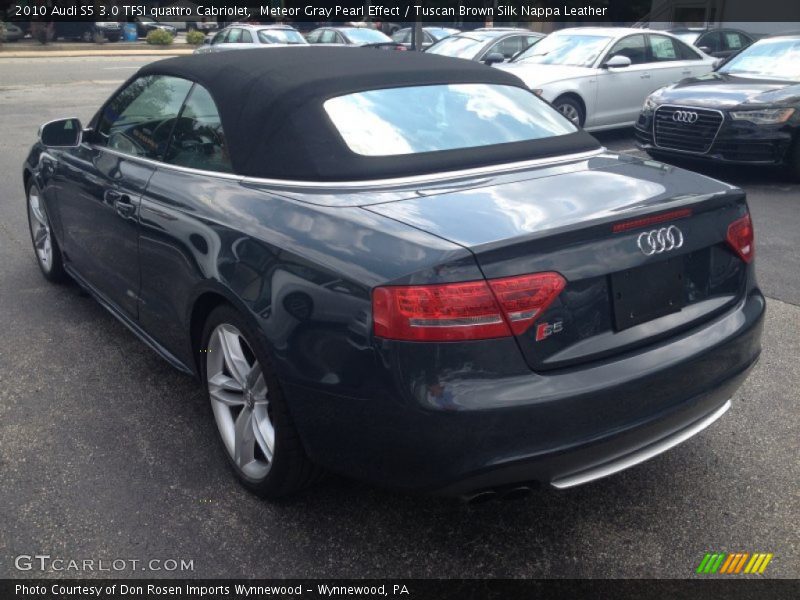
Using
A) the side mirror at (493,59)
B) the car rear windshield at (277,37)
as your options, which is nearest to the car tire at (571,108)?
the side mirror at (493,59)

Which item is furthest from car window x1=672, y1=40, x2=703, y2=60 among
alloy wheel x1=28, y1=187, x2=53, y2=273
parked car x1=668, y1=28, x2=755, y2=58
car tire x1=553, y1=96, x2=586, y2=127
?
alloy wheel x1=28, y1=187, x2=53, y2=273

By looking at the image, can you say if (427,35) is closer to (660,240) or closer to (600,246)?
(660,240)

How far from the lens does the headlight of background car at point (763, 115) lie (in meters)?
8.14

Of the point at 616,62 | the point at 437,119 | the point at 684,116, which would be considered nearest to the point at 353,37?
the point at 616,62

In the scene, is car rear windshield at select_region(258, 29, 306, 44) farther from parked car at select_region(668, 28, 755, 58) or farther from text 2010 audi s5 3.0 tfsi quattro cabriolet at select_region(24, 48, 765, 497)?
text 2010 audi s5 3.0 tfsi quattro cabriolet at select_region(24, 48, 765, 497)

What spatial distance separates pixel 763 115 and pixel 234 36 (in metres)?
15.2

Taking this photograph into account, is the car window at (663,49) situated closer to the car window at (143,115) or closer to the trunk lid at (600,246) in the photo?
the car window at (143,115)

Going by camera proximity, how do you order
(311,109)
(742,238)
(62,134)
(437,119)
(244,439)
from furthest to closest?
(62,134)
(437,119)
(311,109)
(244,439)
(742,238)

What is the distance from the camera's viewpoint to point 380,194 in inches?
112

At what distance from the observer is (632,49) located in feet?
37.2

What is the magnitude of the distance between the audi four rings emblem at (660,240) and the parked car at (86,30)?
45270 millimetres

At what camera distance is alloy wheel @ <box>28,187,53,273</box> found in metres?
5.21

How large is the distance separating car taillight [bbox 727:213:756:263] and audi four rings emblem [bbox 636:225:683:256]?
1.06 feet

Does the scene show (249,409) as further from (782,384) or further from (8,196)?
(8,196)
